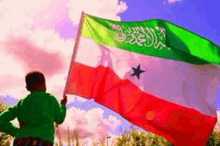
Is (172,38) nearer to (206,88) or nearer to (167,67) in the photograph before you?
(167,67)

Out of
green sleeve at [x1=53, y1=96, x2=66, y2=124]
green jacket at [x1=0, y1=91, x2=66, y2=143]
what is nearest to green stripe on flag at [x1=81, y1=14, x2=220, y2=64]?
green sleeve at [x1=53, y1=96, x2=66, y2=124]

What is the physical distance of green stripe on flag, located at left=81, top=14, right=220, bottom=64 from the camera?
23.4 ft

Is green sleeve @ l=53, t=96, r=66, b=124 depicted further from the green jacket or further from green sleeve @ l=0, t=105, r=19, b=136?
green sleeve @ l=0, t=105, r=19, b=136

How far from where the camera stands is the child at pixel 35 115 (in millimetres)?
4426

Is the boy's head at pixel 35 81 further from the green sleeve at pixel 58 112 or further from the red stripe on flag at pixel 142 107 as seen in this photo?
the red stripe on flag at pixel 142 107

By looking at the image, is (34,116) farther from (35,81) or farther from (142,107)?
(142,107)

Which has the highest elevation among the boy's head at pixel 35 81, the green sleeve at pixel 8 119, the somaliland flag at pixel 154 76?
the somaliland flag at pixel 154 76


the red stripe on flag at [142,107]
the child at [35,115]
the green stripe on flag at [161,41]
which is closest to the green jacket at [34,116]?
the child at [35,115]

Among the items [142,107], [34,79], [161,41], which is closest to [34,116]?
[34,79]

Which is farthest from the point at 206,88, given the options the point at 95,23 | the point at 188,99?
the point at 95,23

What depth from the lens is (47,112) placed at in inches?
179

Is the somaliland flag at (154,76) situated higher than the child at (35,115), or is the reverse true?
the somaliland flag at (154,76)

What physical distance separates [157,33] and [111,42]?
0.84 meters

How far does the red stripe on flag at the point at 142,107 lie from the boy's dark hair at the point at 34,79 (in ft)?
5.58
